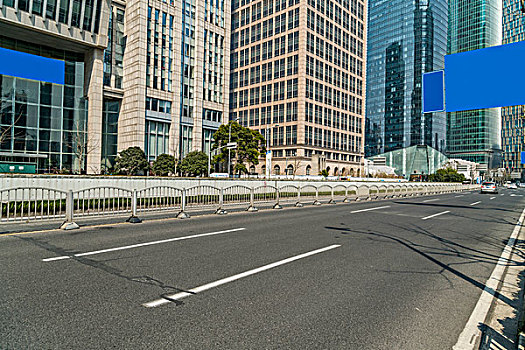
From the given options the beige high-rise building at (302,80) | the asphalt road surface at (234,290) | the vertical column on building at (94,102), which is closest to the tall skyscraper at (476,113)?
the beige high-rise building at (302,80)

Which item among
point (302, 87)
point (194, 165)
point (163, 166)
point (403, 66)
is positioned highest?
point (403, 66)

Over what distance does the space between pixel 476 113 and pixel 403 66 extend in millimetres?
46717

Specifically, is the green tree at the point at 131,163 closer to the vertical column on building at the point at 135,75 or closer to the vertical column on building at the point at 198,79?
the vertical column on building at the point at 135,75

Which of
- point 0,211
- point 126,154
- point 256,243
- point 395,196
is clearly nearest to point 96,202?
point 0,211

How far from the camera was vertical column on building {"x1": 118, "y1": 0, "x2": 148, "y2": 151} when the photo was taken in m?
50.0

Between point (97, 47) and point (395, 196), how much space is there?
133 ft

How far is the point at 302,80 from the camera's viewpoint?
73.2 meters

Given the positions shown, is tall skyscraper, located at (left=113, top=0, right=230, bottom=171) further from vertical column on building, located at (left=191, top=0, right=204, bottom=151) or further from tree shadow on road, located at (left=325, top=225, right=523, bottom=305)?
tree shadow on road, located at (left=325, top=225, right=523, bottom=305)

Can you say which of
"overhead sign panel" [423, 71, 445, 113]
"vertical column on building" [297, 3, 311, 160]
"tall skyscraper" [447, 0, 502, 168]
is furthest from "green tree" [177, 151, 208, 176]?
"tall skyscraper" [447, 0, 502, 168]

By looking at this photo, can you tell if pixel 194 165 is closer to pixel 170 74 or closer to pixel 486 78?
pixel 170 74

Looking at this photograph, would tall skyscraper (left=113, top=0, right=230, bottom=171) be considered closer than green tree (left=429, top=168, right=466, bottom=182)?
Yes

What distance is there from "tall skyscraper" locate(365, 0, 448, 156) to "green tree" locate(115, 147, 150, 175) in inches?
4086

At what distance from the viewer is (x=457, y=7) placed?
147m

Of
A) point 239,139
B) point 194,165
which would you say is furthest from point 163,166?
point 239,139
